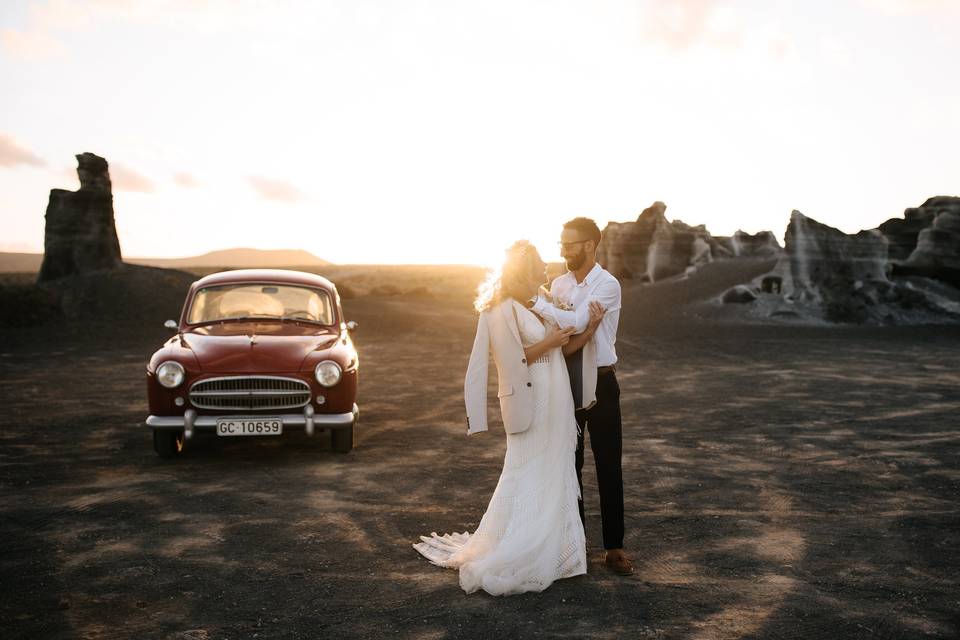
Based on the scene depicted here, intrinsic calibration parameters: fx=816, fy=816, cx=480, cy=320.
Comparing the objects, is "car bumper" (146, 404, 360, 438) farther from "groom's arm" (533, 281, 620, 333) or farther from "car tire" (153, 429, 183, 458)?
"groom's arm" (533, 281, 620, 333)

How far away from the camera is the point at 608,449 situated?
17.0 feet

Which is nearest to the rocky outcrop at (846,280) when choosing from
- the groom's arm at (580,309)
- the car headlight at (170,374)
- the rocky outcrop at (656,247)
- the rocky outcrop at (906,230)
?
the rocky outcrop at (906,230)

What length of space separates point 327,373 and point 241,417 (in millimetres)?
977

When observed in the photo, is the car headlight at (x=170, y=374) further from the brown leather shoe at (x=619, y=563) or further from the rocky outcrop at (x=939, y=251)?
the rocky outcrop at (x=939, y=251)

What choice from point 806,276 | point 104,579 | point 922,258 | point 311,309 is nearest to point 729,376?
point 311,309

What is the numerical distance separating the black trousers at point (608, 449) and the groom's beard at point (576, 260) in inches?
27.7

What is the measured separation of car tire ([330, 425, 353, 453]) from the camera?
8.98 m

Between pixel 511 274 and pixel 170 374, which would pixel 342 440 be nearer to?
pixel 170 374

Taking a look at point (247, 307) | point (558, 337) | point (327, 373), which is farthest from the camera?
point (247, 307)

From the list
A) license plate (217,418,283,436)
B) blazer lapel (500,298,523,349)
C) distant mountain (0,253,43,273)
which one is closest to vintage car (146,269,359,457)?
license plate (217,418,283,436)

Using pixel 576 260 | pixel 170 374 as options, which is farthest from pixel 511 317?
pixel 170 374

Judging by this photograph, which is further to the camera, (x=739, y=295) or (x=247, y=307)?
(x=739, y=295)

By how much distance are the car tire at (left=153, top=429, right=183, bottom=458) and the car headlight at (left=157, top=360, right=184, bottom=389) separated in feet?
1.92

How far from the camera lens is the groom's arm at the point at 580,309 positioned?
4848mm
